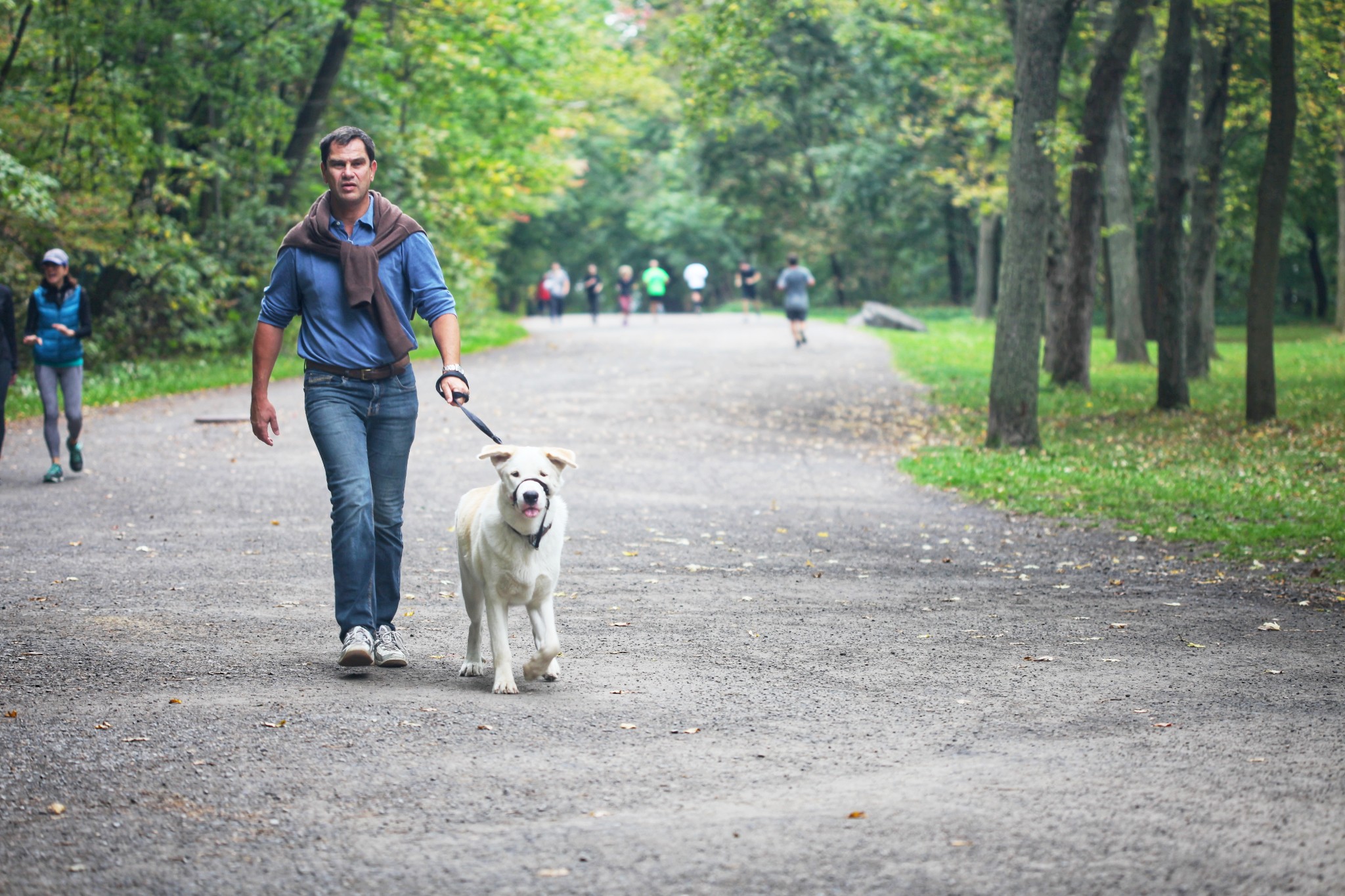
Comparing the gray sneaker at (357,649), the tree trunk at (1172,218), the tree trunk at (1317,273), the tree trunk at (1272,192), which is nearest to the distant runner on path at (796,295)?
A: the tree trunk at (1172,218)

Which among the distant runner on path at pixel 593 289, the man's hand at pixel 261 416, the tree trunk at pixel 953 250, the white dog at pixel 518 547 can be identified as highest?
the tree trunk at pixel 953 250

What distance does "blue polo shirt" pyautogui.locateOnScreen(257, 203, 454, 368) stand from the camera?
6000 mm

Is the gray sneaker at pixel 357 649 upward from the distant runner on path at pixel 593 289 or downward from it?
downward

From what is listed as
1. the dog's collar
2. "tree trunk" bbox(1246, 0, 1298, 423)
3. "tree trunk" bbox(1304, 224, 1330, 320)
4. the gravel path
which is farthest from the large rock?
the dog's collar

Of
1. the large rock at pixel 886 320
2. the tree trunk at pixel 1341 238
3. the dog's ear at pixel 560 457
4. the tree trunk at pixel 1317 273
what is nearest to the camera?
the dog's ear at pixel 560 457

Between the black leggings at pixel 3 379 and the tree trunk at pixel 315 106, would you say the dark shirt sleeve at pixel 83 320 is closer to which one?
the black leggings at pixel 3 379

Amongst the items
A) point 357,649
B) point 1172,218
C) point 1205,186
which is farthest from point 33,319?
point 1205,186

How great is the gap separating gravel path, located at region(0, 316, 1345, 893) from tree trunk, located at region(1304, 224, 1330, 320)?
46.9 m

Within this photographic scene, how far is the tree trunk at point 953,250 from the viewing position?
56.6 m

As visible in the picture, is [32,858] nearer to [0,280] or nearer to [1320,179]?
[0,280]

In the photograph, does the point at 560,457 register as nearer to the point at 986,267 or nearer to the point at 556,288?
the point at 556,288

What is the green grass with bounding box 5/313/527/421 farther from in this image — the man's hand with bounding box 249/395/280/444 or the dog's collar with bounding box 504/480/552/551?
the dog's collar with bounding box 504/480/552/551

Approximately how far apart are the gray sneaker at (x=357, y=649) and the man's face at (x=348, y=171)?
6.09ft

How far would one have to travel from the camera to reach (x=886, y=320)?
4325cm
